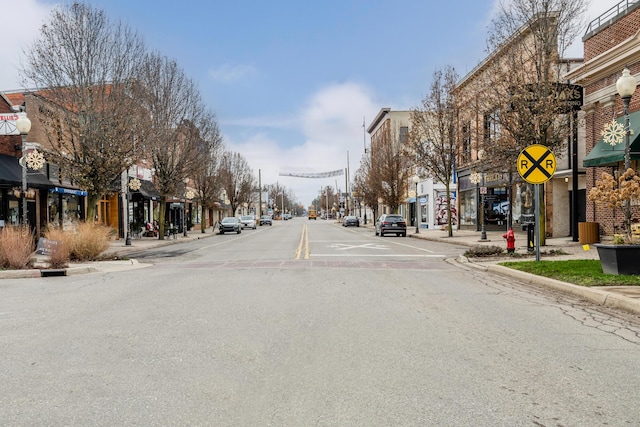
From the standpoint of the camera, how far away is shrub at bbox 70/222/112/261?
1666cm

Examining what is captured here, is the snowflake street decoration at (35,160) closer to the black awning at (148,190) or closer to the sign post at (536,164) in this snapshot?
the black awning at (148,190)

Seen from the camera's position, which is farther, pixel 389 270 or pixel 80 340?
pixel 389 270

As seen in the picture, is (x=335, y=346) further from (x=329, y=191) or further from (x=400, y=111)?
(x=329, y=191)

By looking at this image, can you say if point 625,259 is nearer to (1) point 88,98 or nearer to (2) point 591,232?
(2) point 591,232

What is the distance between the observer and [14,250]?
14.2 m

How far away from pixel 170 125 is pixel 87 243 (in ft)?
49.2

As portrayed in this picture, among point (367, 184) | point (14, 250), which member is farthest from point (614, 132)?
point (367, 184)

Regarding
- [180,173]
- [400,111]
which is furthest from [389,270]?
[400,111]

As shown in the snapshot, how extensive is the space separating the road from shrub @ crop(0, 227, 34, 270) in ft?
15.2

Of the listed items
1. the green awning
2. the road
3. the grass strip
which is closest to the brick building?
the green awning

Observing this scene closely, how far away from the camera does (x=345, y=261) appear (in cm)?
1591

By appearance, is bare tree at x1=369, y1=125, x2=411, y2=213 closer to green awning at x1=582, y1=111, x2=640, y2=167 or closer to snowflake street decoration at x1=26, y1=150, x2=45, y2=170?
green awning at x1=582, y1=111, x2=640, y2=167

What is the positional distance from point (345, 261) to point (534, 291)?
6743mm

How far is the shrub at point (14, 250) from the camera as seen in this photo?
14.2 m
